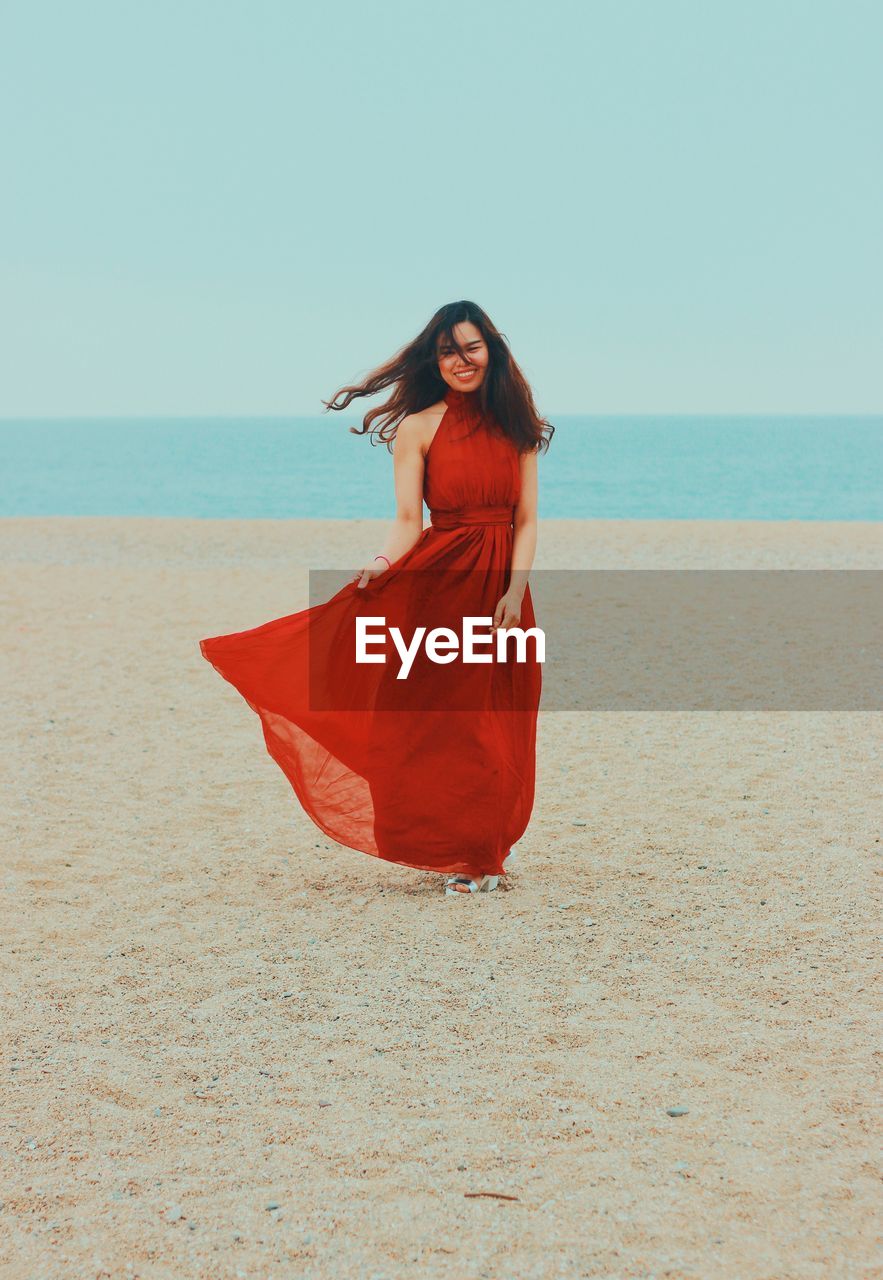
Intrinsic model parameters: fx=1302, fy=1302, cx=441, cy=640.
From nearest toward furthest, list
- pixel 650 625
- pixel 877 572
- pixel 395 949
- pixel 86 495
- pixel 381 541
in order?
1. pixel 395 949
2. pixel 650 625
3. pixel 877 572
4. pixel 381 541
5. pixel 86 495

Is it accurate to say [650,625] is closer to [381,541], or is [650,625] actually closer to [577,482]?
[381,541]

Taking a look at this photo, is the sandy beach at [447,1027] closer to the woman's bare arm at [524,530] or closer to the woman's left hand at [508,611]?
the woman's left hand at [508,611]

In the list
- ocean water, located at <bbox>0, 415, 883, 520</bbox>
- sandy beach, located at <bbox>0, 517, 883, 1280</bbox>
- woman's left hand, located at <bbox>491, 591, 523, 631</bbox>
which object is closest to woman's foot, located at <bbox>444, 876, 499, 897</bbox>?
sandy beach, located at <bbox>0, 517, 883, 1280</bbox>

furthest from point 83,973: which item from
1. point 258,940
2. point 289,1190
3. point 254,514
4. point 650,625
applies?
point 254,514

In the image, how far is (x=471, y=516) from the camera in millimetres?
4348

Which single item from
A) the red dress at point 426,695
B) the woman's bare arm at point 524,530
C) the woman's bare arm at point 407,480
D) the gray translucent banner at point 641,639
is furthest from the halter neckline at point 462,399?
the gray translucent banner at point 641,639

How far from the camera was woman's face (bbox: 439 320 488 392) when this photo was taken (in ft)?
13.8

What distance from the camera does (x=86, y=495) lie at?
49.8 m

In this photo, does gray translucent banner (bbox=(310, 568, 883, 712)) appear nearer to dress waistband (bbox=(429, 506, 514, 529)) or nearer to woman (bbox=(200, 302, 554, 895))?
woman (bbox=(200, 302, 554, 895))

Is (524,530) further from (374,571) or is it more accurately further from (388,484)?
(388,484)

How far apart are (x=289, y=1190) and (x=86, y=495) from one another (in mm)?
49342

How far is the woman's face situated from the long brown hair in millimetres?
13

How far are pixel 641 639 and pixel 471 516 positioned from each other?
601 cm

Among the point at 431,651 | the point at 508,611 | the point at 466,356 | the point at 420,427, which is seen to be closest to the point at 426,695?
the point at 431,651
